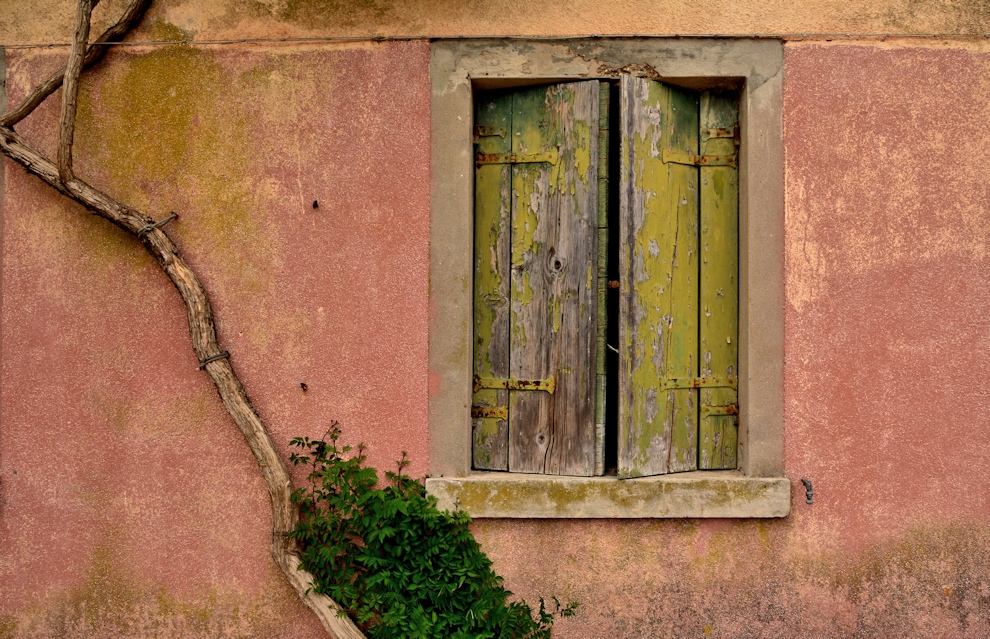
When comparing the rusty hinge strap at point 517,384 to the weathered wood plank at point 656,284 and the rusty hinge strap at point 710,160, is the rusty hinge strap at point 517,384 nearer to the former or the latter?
the weathered wood plank at point 656,284

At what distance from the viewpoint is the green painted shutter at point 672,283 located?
3.60m

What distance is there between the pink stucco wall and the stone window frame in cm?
8

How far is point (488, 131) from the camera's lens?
147 inches

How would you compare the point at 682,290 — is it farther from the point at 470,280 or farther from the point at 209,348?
the point at 209,348

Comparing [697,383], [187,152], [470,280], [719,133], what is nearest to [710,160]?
[719,133]

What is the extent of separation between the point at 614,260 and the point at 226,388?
197 centimetres

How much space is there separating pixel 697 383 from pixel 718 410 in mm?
171

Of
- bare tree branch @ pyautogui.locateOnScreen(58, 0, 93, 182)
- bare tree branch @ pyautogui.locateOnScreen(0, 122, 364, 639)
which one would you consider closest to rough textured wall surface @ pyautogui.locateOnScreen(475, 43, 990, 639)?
bare tree branch @ pyautogui.locateOnScreen(0, 122, 364, 639)

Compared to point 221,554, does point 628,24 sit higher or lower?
higher

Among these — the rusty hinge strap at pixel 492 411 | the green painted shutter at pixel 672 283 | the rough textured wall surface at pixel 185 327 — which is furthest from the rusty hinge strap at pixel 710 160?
the rusty hinge strap at pixel 492 411

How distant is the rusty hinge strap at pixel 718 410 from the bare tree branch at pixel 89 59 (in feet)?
11.1

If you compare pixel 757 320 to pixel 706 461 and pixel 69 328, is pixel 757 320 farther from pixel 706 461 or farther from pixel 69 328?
pixel 69 328

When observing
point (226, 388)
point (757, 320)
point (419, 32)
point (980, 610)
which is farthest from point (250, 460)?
point (980, 610)

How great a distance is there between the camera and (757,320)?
3.53 metres
